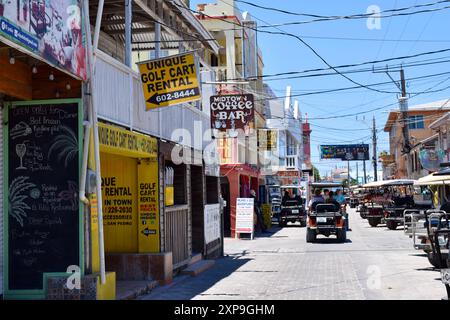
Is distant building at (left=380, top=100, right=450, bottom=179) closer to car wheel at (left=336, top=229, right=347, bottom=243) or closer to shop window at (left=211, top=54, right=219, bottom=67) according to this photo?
shop window at (left=211, top=54, right=219, bottom=67)

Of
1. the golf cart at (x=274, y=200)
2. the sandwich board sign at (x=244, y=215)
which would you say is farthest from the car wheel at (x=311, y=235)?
the golf cart at (x=274, y=200)

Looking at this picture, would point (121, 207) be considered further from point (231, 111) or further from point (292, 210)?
point (292, 210)

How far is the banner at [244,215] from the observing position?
24562mm

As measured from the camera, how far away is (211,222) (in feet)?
55.7

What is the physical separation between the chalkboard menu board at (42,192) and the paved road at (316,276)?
2.37 m

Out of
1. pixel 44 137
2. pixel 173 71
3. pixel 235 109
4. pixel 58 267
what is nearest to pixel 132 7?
pixel 173 71

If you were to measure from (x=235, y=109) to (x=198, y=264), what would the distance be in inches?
290

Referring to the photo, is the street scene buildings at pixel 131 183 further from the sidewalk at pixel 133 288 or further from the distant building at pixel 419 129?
the distant building at pixel 419 129

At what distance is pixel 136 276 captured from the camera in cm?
1180

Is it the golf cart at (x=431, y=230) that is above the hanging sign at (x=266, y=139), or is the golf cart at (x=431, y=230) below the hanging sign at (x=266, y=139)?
below

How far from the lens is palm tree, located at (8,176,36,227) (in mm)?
8781

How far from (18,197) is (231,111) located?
1239cm

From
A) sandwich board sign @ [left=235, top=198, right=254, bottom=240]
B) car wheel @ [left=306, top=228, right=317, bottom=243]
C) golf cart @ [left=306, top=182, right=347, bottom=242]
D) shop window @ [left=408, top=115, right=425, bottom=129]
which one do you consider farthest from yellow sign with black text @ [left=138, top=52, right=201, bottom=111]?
shop window @ [left=408, top=115, right=425, bottom=129]

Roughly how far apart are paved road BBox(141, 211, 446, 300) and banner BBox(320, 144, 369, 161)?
74.1 meters
